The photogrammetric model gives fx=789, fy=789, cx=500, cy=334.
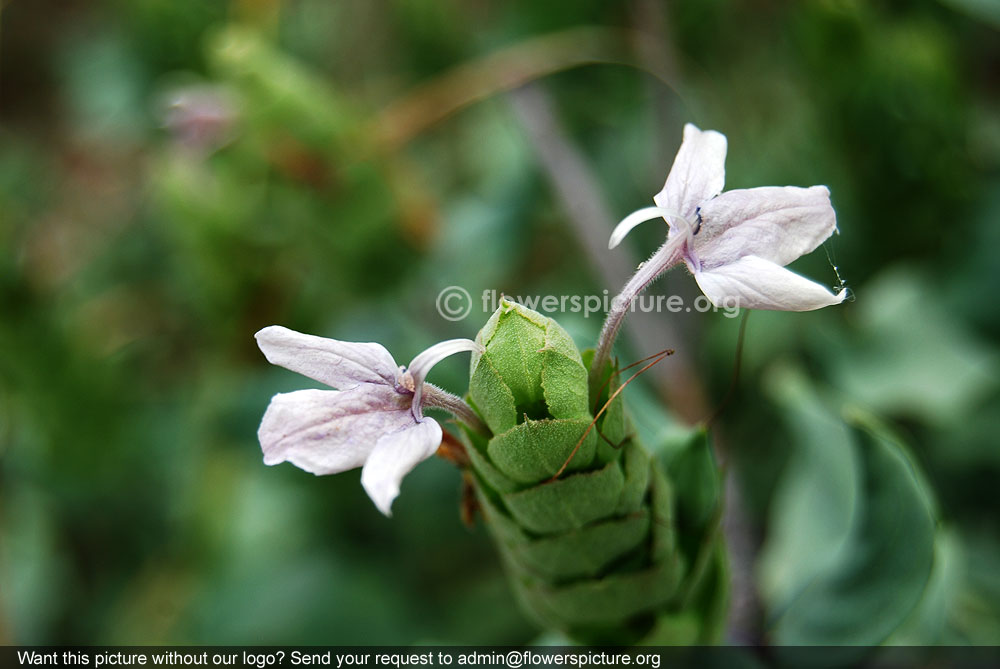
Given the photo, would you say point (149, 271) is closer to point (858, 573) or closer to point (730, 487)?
point (730, 487)

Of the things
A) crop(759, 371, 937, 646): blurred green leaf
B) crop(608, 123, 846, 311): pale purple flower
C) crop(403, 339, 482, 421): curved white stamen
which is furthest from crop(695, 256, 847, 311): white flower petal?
crop(759, 371, 937, 646): blurred green leaf

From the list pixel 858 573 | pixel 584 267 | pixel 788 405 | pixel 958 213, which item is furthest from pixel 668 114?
pixel 858 573

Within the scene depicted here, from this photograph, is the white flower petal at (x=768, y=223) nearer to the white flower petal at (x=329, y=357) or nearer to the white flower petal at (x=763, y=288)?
the white flower petal at (x=763, y=288)

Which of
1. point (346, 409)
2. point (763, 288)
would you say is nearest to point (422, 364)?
point (346, 409)

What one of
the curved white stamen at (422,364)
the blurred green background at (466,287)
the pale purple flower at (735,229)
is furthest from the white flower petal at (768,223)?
the blurred green background at (466,287)

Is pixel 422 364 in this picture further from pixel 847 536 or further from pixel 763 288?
pixel 847 536

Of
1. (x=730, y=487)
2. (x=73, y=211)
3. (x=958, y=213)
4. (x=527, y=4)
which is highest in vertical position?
(x=527, y=4)

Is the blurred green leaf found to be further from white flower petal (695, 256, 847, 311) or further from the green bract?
white flower petal (695, 256, 847, 311)
